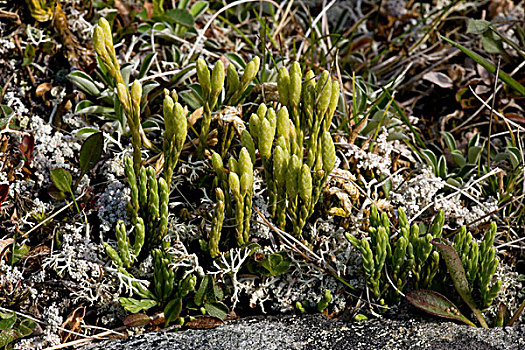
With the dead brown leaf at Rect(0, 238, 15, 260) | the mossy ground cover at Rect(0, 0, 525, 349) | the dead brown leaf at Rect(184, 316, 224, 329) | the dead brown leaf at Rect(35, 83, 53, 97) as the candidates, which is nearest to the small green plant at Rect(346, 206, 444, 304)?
the mossy ground cover at Rect(0, 0, 525, 349)

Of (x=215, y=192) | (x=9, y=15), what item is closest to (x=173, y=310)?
(x=215, y=192)

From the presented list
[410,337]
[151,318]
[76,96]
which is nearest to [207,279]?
[151,318]

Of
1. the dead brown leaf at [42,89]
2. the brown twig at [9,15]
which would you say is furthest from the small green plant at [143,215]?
the brown twig at [9,15]

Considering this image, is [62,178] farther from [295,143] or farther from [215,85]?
[295,143]

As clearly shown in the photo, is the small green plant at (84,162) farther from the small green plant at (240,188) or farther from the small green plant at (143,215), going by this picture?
the small green plant at (240,188)

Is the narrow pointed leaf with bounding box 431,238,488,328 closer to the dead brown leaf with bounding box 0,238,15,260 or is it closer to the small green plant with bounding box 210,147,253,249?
the small green plant with bounding box 210,147,253,249

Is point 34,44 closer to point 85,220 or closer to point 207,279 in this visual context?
point 85,220
